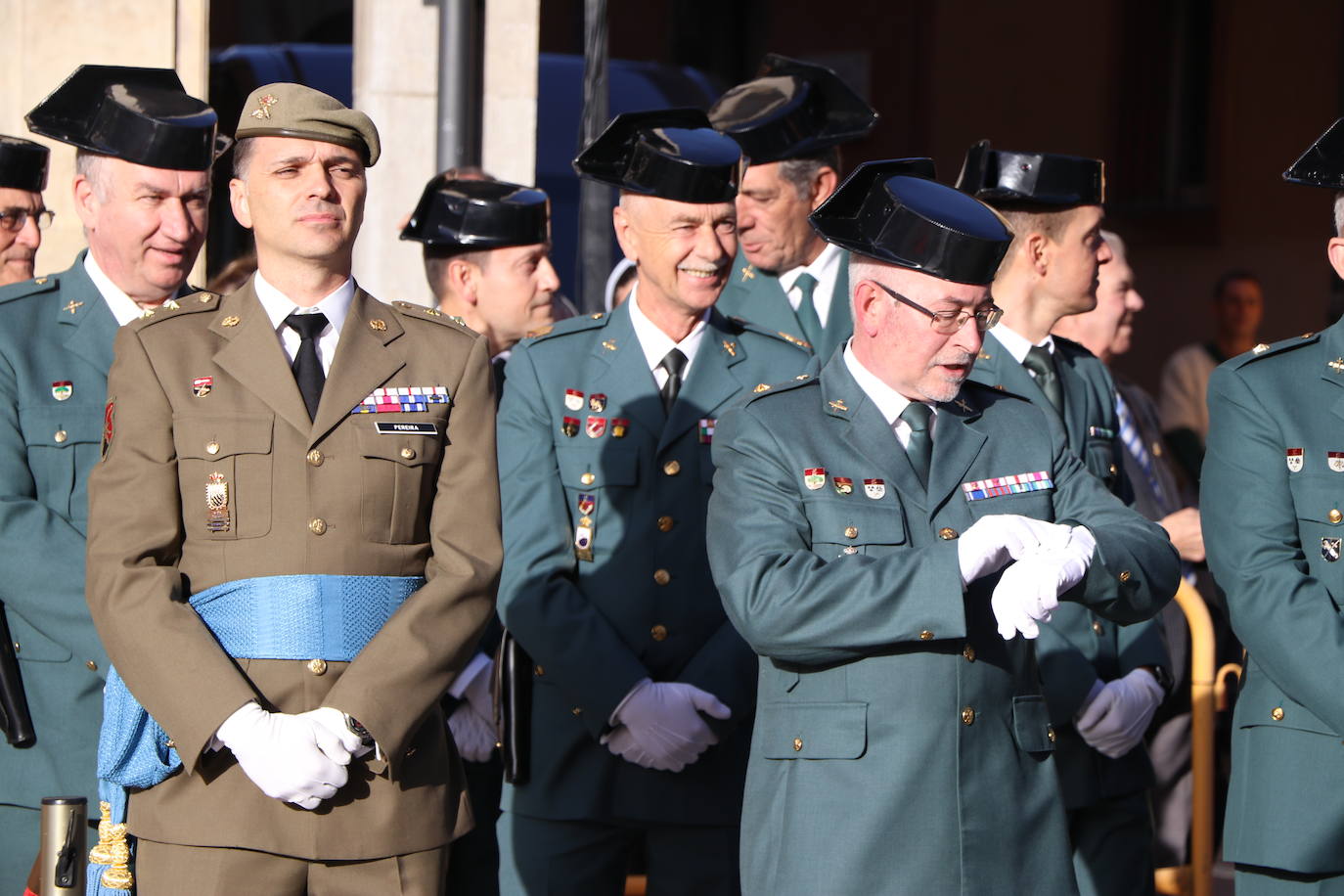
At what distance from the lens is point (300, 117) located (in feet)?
12.0

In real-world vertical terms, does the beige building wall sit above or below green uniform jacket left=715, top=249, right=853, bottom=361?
above

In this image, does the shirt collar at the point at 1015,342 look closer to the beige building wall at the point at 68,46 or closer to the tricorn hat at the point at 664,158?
the tricorn hat at the point at 664,158

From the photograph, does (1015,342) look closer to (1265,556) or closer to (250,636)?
(1265,556)

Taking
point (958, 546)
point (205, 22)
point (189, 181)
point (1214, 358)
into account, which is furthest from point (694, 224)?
point (1214, 358)

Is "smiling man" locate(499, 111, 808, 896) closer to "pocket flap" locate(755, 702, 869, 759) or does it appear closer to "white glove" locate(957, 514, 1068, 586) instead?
"pocket flap" locate(755, 702, 869, 759)

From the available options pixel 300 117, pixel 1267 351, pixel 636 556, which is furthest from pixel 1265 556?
pixel 300 117

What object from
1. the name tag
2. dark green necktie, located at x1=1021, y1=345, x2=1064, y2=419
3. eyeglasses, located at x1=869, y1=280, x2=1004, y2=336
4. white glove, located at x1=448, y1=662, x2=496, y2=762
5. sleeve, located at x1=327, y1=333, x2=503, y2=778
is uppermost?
eyeglasses, located at x1=869, y1=280, x2=1004, y2=336

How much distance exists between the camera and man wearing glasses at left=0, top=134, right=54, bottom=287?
217 inches

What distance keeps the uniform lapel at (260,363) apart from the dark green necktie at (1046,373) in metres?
2.02

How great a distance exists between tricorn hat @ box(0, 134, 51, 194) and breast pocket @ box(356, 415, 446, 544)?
7.71 ft

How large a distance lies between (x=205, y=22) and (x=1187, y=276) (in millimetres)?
6858

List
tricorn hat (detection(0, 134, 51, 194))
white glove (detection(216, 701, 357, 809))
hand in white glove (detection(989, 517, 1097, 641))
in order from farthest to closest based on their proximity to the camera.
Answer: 1. tricorn hat (detection(0, 134, 51, 194))
2. white glove (detection(216, 701, 357, 809))
3. hand in white glove (detection(989, 517, 1097, 641))

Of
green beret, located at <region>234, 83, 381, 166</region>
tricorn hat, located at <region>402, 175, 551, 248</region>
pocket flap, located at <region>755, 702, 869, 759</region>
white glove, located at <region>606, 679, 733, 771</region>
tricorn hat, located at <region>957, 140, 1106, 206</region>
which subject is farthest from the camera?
tricorn hat, located at <region>402, 175, 551, 248</region>

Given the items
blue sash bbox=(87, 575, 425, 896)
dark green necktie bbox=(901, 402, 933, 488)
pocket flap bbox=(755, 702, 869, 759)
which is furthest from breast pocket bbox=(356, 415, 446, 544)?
dark green necktie bbox=(901, 402, 933, 488)
